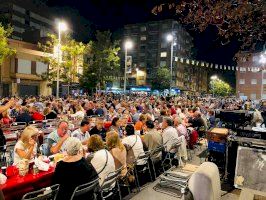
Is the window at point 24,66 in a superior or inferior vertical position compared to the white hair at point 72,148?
superior

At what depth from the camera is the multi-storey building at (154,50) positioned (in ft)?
253

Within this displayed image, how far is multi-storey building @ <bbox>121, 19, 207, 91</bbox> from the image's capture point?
253 ft

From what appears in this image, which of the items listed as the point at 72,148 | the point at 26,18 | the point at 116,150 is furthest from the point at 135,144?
the point at 26,18

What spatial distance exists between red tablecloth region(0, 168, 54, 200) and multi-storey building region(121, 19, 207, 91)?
72.1 m

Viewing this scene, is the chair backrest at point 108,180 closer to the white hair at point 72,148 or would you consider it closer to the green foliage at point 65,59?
the white hair at point 72,148

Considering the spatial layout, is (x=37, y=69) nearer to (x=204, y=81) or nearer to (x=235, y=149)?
(x=235, y=149)

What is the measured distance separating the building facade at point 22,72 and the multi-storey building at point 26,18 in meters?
10.4

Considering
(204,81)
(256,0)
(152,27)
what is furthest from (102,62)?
(204,81)

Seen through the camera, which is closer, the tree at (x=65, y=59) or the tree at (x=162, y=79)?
the tree at (x=65, y=59)

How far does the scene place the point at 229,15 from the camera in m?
3.93

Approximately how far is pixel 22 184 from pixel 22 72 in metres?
37.8

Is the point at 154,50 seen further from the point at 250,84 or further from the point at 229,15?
the point at 229,15

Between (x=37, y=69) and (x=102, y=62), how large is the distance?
12.7m

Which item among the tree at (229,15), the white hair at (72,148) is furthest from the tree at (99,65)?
the tree at (229,15)
